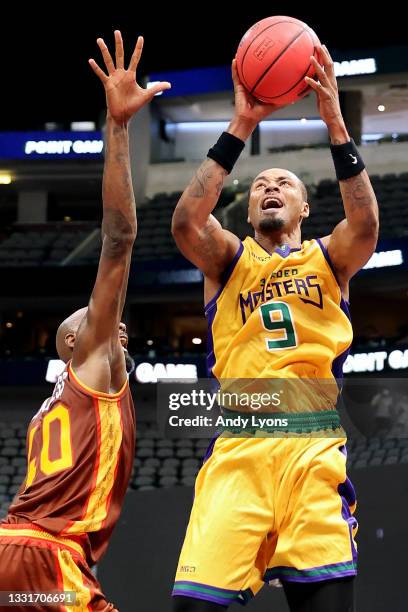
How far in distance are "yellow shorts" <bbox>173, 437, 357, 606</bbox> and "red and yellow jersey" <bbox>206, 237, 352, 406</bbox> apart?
32 cm

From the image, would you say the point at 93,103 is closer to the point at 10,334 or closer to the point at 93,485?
the point at 10,334

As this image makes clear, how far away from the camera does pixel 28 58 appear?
77.5 ft

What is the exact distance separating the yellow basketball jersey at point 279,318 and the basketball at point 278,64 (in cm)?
69

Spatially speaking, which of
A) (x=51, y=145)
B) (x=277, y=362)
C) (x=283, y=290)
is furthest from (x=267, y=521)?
(x=51, y=145)

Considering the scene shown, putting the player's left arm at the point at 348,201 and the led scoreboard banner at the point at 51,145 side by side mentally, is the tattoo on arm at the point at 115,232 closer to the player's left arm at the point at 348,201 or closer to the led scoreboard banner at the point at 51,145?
the player's left arm at the point at 348,201

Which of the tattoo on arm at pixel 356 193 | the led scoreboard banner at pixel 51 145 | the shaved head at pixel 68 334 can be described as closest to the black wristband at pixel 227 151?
the tattoo on arm at pixel 356 193

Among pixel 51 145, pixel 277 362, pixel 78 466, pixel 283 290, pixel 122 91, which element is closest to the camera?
pixel 78 466

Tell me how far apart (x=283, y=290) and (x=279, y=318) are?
0.14 metres

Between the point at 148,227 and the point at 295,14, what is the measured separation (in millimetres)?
6338

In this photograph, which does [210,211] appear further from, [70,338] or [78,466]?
[78,466]

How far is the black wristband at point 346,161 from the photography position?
3.87m

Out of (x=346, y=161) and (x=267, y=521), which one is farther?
(x=346, y=161)

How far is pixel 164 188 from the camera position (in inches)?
874

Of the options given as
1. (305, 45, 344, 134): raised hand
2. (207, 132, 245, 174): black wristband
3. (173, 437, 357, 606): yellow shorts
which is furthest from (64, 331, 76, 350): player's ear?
(305, 45, 344, 134): raised hand
